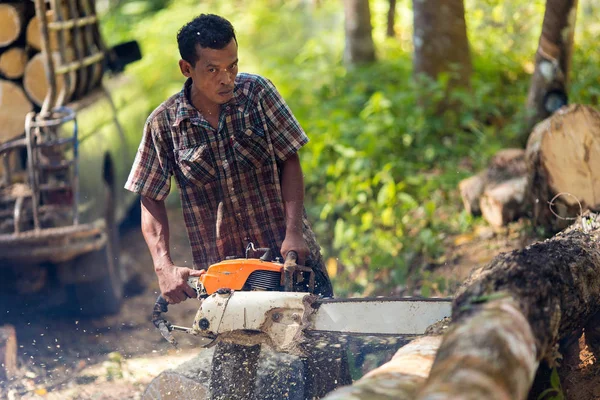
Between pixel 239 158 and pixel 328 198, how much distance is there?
13.2 feet

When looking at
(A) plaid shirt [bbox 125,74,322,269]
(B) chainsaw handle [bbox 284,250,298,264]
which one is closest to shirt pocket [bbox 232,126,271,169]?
(A) plaid shirt [bbox 125,74,322,269]

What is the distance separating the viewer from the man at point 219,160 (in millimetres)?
3277

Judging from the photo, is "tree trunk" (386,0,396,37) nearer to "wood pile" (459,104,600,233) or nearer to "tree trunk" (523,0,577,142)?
"tree trunk" (523,0,577,142)

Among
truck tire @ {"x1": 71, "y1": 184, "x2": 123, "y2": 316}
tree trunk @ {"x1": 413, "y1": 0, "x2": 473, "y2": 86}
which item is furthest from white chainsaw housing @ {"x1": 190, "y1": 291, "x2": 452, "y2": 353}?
tree trunk @ {"x1": 413, "y1": 0, "x2": 473, "y2": 86}

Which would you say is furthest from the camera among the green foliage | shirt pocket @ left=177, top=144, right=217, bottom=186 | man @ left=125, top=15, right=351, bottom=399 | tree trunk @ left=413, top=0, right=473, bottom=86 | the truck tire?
tree trunk @ left=413, top=0, right=473, bottom=86

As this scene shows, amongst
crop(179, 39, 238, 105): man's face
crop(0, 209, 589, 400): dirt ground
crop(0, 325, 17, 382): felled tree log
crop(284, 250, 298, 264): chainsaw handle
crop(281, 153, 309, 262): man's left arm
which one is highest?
crop(179, 39, 238, 105): man's face

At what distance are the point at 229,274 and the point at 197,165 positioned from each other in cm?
59

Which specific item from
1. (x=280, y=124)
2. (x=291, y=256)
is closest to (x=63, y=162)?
(x=280, y=124)

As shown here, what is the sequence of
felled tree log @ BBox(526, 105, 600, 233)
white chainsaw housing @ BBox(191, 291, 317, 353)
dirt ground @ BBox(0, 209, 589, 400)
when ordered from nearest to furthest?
white chainsaw housing @ BBox(191, 291, 317, 353) → felled tree log @ BBox(526, 105, 600, 233) → dirt ground @ BBox(0, 209, 589, 400)

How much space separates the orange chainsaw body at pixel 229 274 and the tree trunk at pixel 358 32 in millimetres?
7518

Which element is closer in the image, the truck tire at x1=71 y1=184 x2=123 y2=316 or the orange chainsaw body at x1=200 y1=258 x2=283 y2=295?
the orange chainsaw body at x1=200 y1=258 x2=283 y2=295

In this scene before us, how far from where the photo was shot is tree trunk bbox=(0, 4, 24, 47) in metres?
6.00

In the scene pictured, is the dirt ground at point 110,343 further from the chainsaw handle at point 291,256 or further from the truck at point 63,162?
the chainsaw handle at point 291,256

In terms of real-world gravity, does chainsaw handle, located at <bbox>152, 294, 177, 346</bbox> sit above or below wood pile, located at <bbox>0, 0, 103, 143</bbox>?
below
